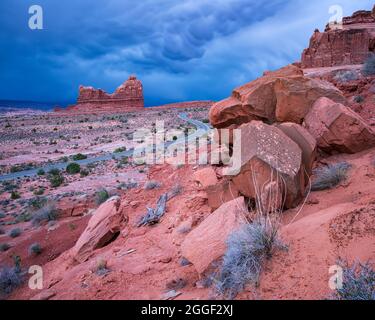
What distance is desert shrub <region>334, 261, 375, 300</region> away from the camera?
264 cm

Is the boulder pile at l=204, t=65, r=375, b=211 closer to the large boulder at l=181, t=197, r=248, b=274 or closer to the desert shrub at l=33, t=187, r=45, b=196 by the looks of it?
the large boulder at l=181, t=197, r=248, b=274

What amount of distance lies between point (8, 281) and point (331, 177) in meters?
7.14

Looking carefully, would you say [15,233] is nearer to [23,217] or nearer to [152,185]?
[23,217]

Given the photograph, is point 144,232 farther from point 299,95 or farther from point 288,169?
point 299,95

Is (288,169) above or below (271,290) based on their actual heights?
above

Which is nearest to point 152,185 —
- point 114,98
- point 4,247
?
point 4,247

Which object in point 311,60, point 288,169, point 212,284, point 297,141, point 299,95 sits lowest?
point 212,284

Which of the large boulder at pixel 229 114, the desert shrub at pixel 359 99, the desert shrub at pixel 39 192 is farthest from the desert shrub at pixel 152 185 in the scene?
the desert shrub at pixel 39 192

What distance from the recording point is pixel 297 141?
5625mm

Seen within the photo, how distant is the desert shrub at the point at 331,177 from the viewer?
17.2 feet

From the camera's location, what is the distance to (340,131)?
19.5 ft

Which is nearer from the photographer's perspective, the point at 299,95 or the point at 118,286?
the point at 118,286
